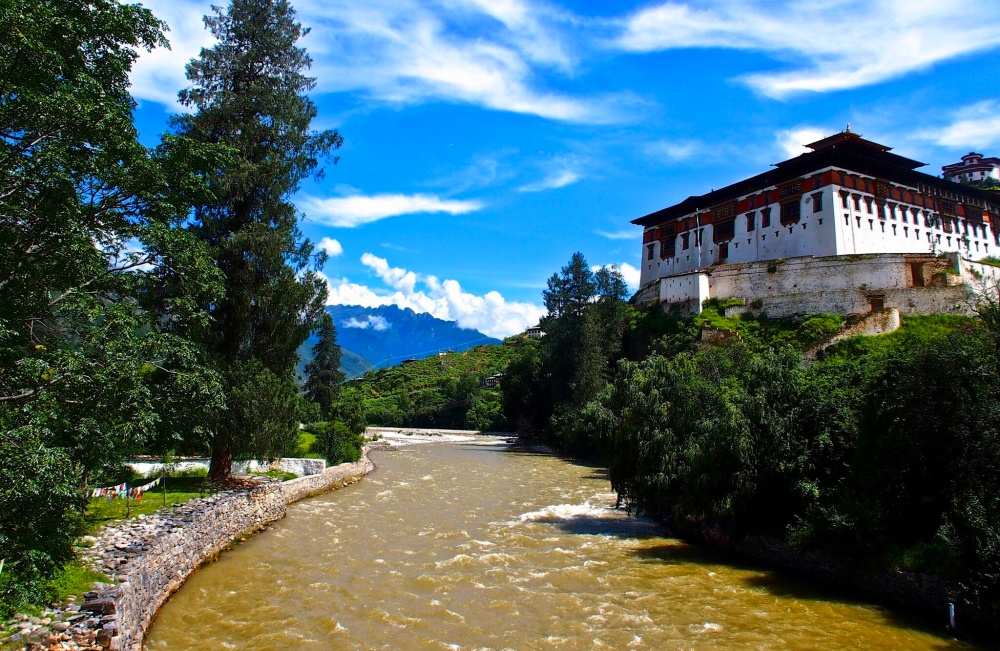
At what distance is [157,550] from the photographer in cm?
1273

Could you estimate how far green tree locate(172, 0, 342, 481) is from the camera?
2044 centimetres

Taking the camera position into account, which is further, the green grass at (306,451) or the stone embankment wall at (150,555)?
the green grass at (306,451)

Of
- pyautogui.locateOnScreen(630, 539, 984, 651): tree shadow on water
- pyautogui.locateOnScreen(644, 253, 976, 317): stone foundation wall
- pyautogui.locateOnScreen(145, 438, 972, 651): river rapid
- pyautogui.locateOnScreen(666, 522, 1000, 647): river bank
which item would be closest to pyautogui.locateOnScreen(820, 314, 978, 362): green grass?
pyautogui.locateOnScreen(644, 253, 976, 317): stone foundation wall

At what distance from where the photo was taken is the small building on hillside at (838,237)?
41.7 meters

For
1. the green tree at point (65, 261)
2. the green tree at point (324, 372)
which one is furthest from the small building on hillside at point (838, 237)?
the green tree at point (65, 261)

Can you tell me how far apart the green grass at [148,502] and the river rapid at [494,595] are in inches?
98.9

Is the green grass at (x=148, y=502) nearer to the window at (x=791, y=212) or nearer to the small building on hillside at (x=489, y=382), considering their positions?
the window at (x=791, y=212)

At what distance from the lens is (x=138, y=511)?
15.9 meters

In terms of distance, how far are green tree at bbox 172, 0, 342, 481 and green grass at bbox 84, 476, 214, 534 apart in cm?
113

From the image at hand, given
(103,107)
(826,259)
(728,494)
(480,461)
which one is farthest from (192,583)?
(826,259)

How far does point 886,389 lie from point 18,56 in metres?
18.7

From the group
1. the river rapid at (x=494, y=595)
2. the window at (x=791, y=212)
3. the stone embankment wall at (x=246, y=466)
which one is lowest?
the river rapid at (x=494, y=595)

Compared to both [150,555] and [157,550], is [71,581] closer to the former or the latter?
[150,555]

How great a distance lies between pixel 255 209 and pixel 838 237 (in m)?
44.8
